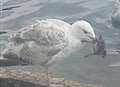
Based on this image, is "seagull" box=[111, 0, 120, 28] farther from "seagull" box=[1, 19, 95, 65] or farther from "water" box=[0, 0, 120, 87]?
"seagull" box=[1, 19, 95, 65]

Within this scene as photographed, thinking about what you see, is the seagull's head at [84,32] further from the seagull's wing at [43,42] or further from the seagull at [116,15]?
the seagull at [116,15]

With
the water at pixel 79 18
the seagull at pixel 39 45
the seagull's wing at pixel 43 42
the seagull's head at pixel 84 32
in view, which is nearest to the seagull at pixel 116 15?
the water at pixel 79 18

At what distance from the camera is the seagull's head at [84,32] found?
7918mm

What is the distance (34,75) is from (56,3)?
20.2 feet

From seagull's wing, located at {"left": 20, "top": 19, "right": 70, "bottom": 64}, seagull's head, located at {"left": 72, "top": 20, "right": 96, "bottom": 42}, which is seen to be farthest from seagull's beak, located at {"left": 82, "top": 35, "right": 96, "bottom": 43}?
seagull's wing, located at {"left": 20, "top": 19, "right": 70, "bottom": 64}

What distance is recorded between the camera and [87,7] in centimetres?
1129

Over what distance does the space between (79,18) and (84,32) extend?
7.82 ft

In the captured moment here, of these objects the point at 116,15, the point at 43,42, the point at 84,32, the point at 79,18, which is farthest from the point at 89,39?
the point at 79,18

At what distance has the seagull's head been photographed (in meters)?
7.92

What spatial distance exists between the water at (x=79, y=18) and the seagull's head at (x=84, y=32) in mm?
342

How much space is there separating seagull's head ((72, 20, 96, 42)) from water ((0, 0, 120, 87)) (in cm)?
34

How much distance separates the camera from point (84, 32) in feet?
26.5

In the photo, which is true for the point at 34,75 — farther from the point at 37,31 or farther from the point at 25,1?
the point at 25,1

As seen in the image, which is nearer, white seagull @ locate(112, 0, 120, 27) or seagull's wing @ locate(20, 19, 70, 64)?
seagull's wing @ locate(20, 19, 70, 64)
